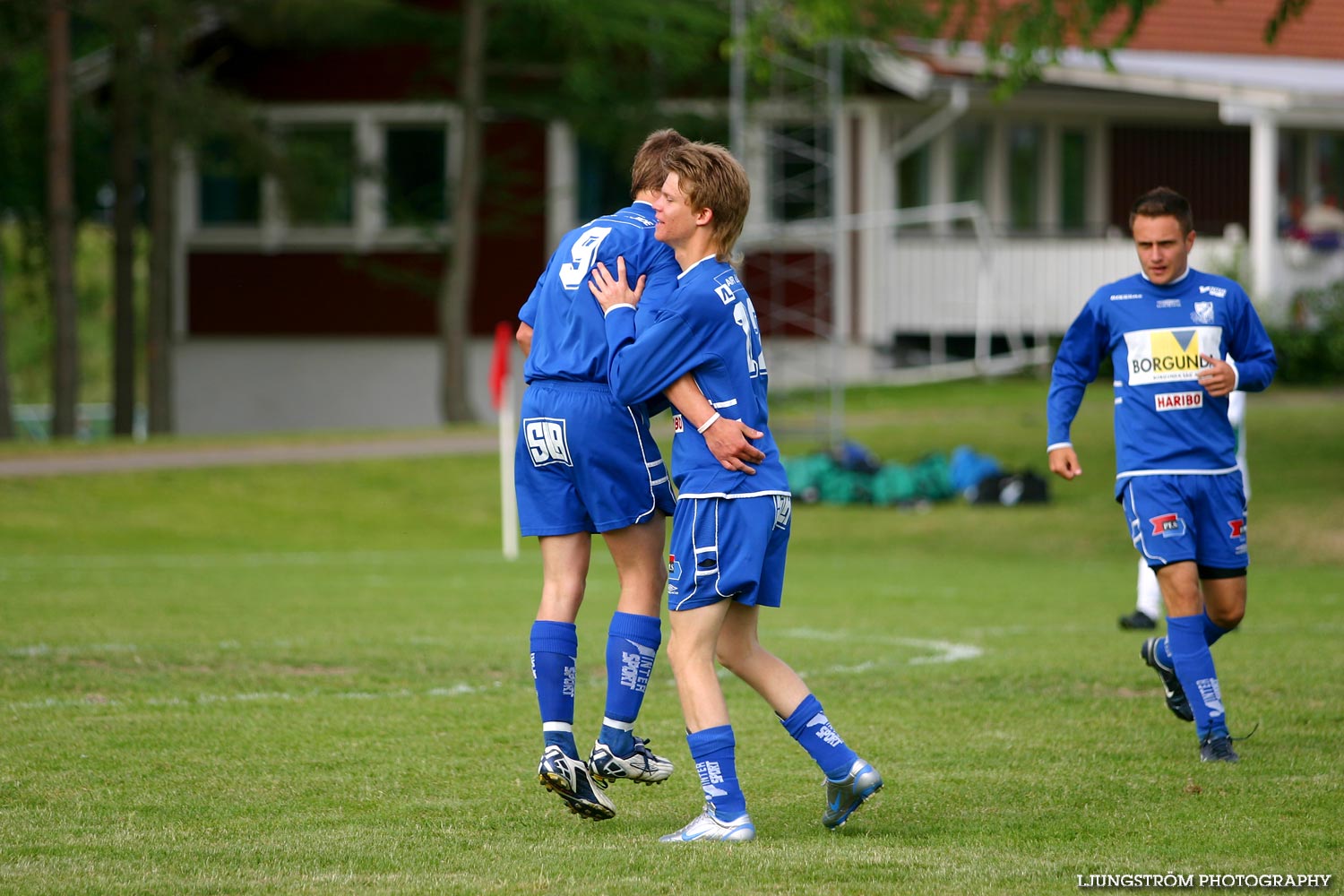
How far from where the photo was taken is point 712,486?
214 inches

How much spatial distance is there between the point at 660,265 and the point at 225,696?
3.43 m

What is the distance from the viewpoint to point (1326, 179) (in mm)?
32656

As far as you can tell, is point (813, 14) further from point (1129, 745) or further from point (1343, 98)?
point (1129, 745)

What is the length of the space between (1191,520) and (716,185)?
262 centimetres

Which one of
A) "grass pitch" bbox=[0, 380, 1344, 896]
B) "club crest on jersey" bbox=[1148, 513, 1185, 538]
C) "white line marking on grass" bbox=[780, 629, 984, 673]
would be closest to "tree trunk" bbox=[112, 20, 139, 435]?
"grass pitch" bbox=[0, 380, 1344, 896]

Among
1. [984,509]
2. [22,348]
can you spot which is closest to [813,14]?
[984,509]

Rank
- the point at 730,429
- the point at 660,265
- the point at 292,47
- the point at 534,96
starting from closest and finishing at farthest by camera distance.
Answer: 1. the point at 730,429
2. the point at 660,265
3. the point at 534,96
4. the point at 292,47

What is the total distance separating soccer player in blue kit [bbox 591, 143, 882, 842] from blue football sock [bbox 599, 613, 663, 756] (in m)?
0.29

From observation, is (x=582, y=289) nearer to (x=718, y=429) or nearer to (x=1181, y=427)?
(x=718, y=429)

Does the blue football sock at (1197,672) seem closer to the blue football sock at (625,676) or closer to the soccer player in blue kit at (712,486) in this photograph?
the soccer player in blue kit at (712,486)

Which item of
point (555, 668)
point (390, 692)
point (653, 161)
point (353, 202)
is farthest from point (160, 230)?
point (653, 161)

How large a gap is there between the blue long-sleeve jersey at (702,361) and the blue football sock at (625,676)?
61 centimetres

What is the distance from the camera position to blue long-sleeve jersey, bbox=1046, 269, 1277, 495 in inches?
279

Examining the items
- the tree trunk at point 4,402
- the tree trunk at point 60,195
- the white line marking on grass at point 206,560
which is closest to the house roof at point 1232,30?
the tree trunk at point 60,195
